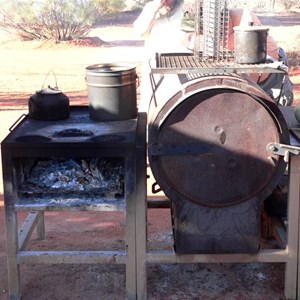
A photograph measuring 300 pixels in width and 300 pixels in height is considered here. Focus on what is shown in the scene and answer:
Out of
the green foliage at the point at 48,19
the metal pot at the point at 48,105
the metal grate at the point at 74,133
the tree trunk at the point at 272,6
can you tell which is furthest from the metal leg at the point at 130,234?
the tree trunk at the point at 272,6

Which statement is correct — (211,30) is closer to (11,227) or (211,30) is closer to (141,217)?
(141,217)

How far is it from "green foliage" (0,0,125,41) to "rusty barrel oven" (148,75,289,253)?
60.2ft

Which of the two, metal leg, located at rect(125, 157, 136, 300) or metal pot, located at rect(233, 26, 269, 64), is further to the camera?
metal pot, located at rect(233, 26, 269, 64)

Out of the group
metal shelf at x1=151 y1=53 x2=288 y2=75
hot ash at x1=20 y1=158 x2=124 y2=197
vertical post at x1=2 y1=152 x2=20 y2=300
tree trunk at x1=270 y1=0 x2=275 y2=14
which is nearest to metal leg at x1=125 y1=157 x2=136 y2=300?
hot ash at x1=20 y1=158 x2=124 y2=197

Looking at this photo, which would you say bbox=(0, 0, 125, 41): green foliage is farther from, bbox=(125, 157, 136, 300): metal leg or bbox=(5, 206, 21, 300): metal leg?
bbox=(125, 157, 136, 300): metal leg

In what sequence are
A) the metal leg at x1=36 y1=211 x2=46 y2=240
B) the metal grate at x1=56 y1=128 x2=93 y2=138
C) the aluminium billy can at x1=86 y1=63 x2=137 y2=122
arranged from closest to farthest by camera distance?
the metal grate at x1=56 y1=128 x2=93 y2=138 < the aluminium billy can at x1=86 y1=63 x2=137 y2=122 < the metal leg at x1=36 y1=211 x2=46 y2=240

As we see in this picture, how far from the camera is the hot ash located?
13.9 feet

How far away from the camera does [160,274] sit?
15.6 ft

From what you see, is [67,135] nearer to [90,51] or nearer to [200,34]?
[200,34]

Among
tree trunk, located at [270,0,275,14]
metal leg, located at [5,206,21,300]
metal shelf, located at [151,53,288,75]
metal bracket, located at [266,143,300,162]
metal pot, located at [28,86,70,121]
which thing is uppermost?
metal shelf, located at [151,53,288,75]

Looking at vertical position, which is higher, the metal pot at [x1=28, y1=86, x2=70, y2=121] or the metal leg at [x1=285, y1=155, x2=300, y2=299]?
the metal pot at [x1=28, y1=86, x2=70, y2=121]

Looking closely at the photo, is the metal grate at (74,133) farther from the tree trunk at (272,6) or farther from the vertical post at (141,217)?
the tree trunk at (272,6)

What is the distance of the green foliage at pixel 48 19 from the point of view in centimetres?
2194

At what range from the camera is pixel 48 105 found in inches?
187
